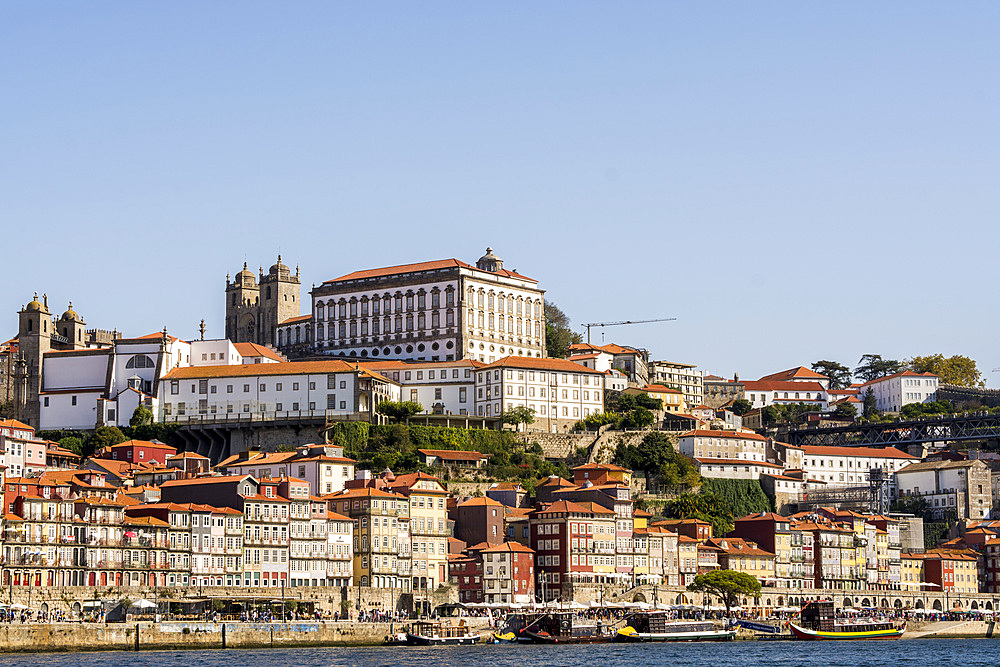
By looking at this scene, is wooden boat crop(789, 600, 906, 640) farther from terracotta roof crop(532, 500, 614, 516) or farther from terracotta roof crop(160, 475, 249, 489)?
terracotta roof crop(160, 475, 249, 489)

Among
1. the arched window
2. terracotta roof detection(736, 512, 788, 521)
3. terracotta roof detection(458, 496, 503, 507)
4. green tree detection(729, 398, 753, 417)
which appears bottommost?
terracotta roof detection(736, 512, 788, 521)

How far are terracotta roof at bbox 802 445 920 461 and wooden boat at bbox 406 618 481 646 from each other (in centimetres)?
5437

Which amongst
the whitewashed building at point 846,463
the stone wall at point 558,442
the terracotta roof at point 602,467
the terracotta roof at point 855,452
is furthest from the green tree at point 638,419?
the terracotta roof at point 855,452

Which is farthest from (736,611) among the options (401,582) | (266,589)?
(266,589)

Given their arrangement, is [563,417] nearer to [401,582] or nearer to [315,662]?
[401,582]

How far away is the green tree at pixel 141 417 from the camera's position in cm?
11144

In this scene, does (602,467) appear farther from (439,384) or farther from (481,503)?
(439,384)

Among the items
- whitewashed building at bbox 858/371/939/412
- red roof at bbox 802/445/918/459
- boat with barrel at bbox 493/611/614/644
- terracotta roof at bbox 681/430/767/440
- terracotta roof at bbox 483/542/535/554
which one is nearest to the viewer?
boat with barrel at bbox 493/611/614/644

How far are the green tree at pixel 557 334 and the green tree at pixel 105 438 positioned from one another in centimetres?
4383

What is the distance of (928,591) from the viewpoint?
113750 millimetres

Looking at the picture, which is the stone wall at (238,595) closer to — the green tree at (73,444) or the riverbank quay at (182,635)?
the riverbank quay at (182,635)

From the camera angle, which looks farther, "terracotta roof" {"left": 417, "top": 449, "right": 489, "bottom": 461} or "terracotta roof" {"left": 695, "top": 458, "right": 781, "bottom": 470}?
"terracotta roof" {"left": 695, "top": 458, "right": 781, "bottom": 470}

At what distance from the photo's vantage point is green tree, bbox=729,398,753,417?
150 m

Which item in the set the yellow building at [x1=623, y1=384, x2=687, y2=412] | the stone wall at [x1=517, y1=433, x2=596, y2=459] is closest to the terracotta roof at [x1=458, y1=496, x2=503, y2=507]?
the stone wall at [x1=517, y1=433, x2=596, y2=459]
